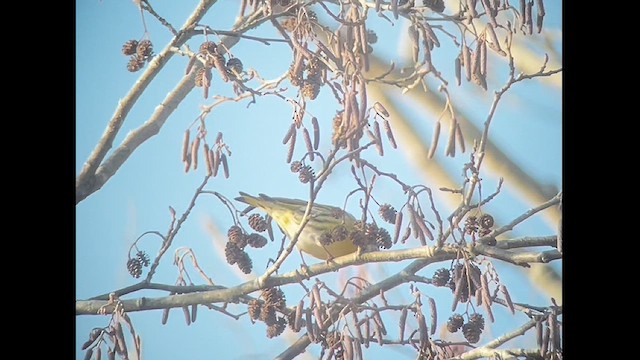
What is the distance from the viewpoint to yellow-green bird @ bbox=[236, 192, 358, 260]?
1947mm

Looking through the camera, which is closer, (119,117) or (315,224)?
(315,224)

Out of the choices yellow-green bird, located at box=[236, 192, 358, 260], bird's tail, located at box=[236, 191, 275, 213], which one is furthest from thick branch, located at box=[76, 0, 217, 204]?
yellow-green bird, located at box=[236, 192, 358, 260]

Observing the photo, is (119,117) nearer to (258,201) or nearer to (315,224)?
(258,201)

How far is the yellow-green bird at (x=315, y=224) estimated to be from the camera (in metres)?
1.95

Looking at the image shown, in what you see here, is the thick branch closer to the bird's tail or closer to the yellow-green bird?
the bird's tail

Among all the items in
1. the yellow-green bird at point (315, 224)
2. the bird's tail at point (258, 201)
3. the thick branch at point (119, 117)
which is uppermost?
the thick branch at point (119, 117)

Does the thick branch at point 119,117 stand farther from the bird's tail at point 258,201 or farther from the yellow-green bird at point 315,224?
the yellow-green bird at point 315,224

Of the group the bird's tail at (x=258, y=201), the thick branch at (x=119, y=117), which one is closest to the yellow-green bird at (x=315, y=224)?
the bird's tail at (x=258, y=201)

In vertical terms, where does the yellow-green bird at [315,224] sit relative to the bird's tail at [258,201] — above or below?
below

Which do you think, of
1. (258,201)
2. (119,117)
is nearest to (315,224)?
(258,201)

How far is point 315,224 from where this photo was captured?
6.43 ft
